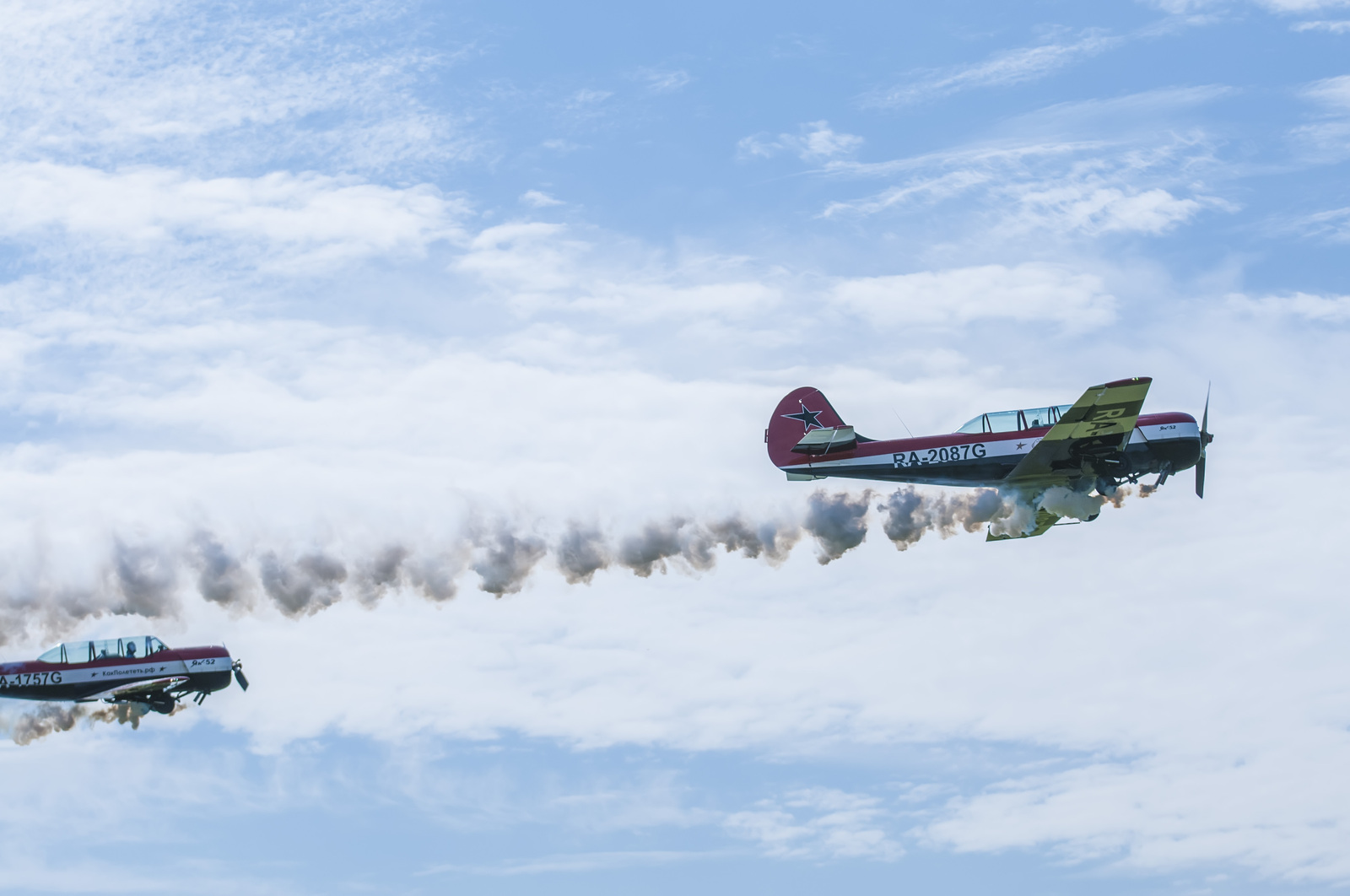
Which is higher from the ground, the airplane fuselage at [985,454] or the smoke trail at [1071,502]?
the airplane fuselage at [985,454]

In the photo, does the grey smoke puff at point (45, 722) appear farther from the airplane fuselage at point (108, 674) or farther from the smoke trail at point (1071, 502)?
the smoke trail at point (1071, 502)

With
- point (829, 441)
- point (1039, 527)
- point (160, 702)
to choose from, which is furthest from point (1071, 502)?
point (160, 702)

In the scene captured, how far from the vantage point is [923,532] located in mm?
47219

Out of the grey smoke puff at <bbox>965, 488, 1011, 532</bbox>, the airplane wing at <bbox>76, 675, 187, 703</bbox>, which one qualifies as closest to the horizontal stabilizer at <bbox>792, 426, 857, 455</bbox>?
the grey smoke puff at <bbox>965, 488, 1011, 532</bbox>

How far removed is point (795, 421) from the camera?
4672 centimetres

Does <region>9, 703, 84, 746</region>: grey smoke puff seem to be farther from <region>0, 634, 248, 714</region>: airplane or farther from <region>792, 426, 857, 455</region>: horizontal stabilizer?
<region>792, 426, 857, 455</region>: horizontal stabilizer

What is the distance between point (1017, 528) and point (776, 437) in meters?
6.94

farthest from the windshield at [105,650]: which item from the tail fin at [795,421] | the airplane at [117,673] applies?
the tail fin at [795,421]

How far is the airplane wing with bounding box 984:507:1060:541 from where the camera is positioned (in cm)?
4594

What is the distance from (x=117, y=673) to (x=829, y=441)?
23.8 meters

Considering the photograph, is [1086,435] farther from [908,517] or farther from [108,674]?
[108,674]

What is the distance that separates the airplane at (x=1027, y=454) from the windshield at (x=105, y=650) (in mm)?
21548

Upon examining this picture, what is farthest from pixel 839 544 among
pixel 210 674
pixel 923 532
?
pixel 210 674

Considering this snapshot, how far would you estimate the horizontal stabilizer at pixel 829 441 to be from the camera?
1784 inches
